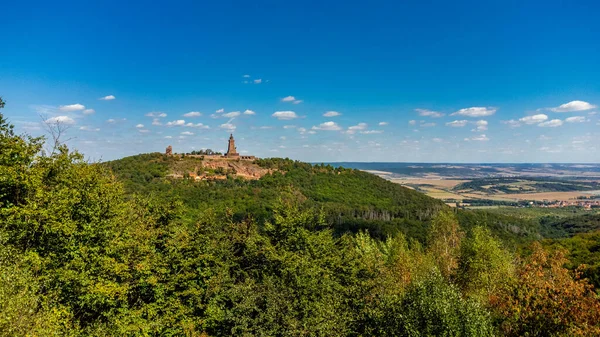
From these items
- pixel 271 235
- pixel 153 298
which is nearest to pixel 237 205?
pixel 271 235

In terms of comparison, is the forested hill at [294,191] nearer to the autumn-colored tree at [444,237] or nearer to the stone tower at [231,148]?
the stone tower at [231,148]

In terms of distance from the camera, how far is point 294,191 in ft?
381

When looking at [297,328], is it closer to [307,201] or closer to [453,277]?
[453,277]

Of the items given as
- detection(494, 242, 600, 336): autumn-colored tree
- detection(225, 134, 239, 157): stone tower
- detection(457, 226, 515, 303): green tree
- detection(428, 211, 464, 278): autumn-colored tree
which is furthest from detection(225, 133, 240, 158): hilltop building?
detection(494, 242, 600, 336): autumn-colored tree

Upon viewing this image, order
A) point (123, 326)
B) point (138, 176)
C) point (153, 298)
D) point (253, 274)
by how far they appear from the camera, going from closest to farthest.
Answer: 1. point (123, 326)
2. point (153, 298)
3. point (253, 274)
4. point (138, 176)

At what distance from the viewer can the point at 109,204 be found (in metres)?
21.4

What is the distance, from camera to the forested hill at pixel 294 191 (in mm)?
87062

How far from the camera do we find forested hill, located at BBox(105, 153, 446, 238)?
3428 inches

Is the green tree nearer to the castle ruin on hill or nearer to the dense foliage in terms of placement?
the dense foliage

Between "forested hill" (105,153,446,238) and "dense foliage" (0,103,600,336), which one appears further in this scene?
"forested hill" (105,153,446,238)

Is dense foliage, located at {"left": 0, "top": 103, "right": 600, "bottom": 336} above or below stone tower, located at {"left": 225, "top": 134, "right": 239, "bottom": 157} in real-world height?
below

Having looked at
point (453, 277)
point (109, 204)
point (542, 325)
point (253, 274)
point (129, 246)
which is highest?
point (109, 204)

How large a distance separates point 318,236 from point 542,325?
1714 centimetres

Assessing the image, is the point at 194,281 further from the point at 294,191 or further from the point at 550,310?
the point at 294,191
